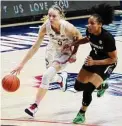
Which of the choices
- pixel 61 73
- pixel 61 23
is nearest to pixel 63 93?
pixel 61 73

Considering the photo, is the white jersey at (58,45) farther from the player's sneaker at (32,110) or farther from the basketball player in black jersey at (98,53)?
the player's sneaker at (32,110)

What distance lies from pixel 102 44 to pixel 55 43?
971 millimetres

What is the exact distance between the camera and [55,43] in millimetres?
6684

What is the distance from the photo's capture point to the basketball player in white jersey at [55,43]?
20.7ft

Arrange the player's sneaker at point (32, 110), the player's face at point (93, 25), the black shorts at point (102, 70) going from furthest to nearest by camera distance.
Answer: the player's sneaker at point (32, 110) < the black shorts at point (102, 70) < the player's face at point (93, 25)

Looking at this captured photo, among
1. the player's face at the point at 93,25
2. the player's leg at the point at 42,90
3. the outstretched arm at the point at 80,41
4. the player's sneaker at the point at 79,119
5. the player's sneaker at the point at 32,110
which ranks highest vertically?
the player's face at the point at 93,25

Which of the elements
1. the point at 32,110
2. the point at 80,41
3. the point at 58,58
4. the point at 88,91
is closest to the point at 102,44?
the point at 80,41

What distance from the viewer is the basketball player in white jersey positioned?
6.30 meters

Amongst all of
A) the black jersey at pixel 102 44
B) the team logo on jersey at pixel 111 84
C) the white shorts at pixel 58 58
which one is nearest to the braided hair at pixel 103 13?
the black jersey at pixel 102 44

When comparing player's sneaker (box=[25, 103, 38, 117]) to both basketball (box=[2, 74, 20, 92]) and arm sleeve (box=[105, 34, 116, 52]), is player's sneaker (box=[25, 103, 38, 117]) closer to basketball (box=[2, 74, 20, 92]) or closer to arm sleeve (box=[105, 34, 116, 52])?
basketball (box=[2, 74, 20, 92])

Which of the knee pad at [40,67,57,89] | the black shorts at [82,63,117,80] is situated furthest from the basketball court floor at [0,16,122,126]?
the black shorts at [82,63,117,80]

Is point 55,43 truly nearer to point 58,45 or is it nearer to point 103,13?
point 58,45

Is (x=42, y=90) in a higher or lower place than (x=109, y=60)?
lower

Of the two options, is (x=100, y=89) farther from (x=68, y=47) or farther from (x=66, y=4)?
(x=66, y=4)
